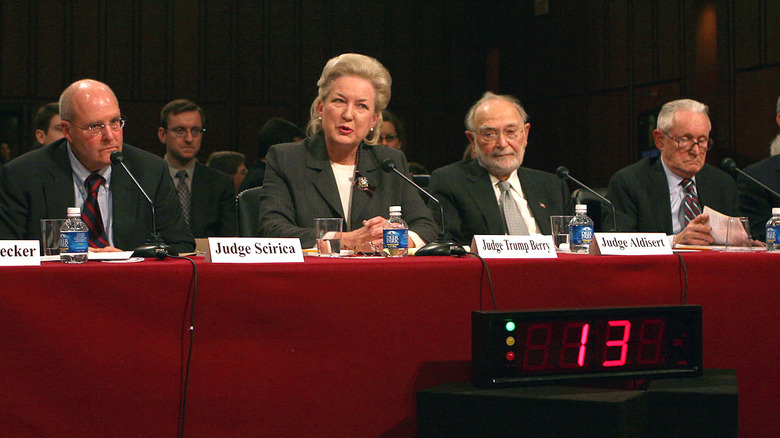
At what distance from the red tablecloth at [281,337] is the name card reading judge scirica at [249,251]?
0.17 feet

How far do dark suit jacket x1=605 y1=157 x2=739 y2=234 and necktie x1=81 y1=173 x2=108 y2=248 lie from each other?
7.01 ft

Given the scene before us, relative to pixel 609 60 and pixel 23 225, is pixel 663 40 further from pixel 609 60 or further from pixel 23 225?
pixel 23 225

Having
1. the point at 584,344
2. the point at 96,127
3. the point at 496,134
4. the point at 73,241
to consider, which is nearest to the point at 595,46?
the point at 496,134

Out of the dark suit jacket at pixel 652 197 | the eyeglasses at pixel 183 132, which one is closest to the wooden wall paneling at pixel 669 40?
the dark suit jacket at pixel 652 197

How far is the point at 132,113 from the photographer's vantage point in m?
7.88

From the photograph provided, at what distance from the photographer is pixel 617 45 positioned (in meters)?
7.39

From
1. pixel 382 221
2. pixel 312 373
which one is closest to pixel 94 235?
pixel 382 221

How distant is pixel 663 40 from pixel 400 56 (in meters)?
2.91

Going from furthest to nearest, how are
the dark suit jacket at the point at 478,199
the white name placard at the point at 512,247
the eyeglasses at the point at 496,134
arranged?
the eyeglasses at the point at 496,134
the dark suit jacket at the point at 478,199
the white name placard at the point at 512,247

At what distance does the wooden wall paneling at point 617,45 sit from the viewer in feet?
23.9

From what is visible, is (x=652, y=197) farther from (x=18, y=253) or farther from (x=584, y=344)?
(x=18, y=253)

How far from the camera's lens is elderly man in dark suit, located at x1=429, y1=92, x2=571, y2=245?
317 cm

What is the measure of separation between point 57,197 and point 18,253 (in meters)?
1.20

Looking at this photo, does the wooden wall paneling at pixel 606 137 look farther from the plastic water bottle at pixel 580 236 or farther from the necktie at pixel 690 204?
the plastic water bottle at pixel 580 236
